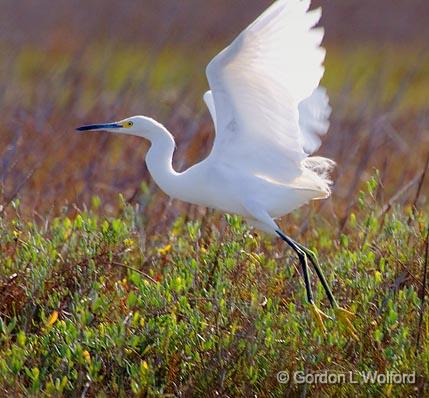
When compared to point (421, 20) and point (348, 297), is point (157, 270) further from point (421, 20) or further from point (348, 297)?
point (421, 20)

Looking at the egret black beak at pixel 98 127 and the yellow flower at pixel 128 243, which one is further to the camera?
the yellow flower at pixel 128 243

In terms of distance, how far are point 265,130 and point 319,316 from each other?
2.96ft

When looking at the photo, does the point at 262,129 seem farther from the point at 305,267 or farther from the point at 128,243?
the point at 128,243

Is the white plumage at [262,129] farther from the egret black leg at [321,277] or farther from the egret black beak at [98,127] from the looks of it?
the egret black leg at [321,277]

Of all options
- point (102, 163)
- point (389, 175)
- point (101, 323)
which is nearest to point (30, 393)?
point (101, 323)

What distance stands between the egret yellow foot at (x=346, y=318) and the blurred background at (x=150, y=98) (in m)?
0.96

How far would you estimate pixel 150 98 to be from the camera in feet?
32.6

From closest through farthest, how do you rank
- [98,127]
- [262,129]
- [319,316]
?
[319,316]
[262,129]
[98,127]

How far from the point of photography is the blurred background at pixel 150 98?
6.93 metres

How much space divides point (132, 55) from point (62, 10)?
1248mm

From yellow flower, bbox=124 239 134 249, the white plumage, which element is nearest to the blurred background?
yellow flower, bbox=124 239 134 249

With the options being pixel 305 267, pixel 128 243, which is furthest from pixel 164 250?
pixel 305 267

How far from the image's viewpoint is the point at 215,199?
4875 millimetres

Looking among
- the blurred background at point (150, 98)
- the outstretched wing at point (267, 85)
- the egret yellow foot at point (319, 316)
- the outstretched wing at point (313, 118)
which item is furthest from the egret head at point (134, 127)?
the egret yellow foot at point (319, 316)
